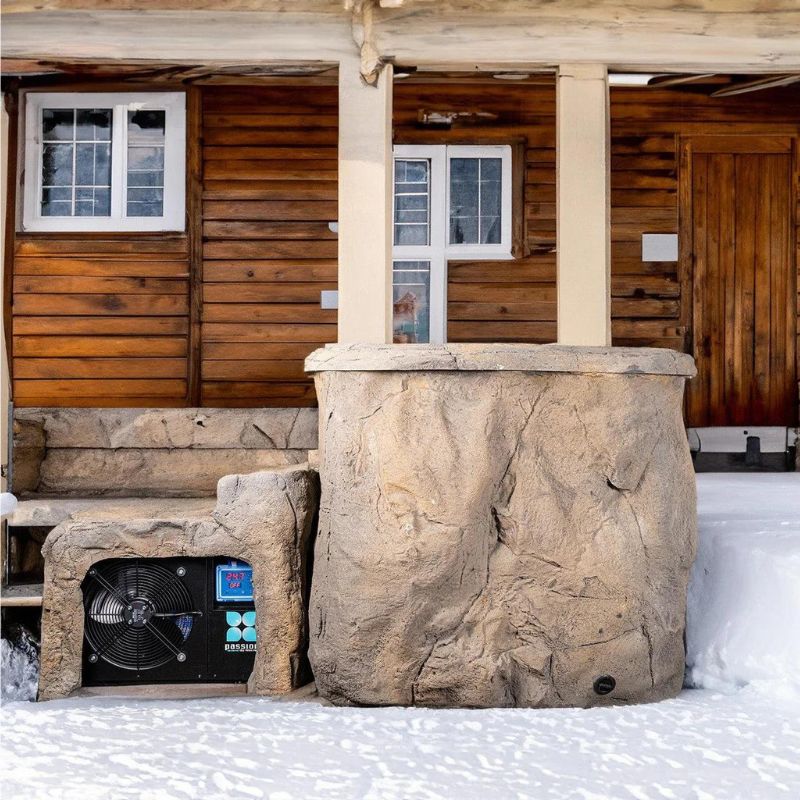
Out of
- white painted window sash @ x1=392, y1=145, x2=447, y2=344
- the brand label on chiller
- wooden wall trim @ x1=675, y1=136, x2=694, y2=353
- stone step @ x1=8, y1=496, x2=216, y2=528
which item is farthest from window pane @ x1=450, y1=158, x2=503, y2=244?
the brand label on chiller

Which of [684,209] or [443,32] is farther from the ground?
[443,32]

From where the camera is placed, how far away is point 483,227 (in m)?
7.47

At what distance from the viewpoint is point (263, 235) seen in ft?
24.3

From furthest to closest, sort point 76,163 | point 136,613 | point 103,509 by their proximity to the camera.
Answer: point 76,163, point 103,509, point 136,613

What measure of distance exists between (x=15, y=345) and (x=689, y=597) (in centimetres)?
558

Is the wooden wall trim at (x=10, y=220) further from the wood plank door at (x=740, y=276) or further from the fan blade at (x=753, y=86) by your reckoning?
the fan blade at (x=753, y=86)

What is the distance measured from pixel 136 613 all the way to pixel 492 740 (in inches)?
75.4

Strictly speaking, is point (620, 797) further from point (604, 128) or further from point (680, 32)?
point (680, 32)

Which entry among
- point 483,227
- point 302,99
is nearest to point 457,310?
point 483,227

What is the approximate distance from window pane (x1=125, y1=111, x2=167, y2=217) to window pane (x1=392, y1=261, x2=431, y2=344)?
201cm

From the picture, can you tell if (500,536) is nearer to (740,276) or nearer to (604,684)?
(604,684)

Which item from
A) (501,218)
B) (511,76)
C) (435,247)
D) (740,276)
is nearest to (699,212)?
(740,276)

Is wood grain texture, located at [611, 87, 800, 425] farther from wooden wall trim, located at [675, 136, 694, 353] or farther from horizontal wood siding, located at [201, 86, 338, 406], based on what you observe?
horizontal wood siding, located at [201, 86, 338, 406]

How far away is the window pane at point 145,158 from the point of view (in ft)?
24.2
